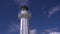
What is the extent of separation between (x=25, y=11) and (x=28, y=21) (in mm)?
4836

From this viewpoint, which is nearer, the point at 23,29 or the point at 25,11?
the point at 23,29

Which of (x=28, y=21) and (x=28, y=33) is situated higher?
(x=28, y=21)

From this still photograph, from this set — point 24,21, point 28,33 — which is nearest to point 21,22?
point 24,21

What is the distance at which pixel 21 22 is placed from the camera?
65.9 m

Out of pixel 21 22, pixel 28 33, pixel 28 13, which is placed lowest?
pixel 28 33

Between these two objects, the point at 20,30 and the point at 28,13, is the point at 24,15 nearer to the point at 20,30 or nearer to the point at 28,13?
the point at 28,13

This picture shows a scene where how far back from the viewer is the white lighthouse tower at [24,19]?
63647 mm

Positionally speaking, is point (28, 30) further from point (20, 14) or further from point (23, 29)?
point (20, 14)

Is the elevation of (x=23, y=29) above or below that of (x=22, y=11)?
below

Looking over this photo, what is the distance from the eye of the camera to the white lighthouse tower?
63.6 metres

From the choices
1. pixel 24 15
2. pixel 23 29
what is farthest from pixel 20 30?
pixel 24 15

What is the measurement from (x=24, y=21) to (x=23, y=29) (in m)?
3.73

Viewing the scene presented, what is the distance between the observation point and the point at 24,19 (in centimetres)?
6588

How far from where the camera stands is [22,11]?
68.1 meters
